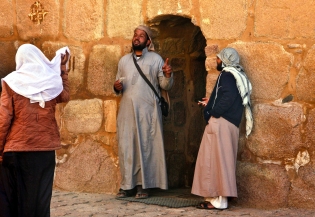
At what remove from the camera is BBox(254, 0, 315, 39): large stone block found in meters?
7.56

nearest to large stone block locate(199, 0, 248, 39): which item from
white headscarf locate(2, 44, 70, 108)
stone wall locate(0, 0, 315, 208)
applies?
stone wall locate(0, 0, 315, 208)

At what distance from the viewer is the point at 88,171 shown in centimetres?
877

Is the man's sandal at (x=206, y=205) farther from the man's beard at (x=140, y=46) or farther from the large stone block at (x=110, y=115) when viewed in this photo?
the man's beard at (x=140, y=46)

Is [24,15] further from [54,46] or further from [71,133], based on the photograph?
[71,133]

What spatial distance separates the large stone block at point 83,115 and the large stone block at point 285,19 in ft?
6.51

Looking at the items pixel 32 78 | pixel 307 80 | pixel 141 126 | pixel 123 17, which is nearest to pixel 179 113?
pixel 141 126

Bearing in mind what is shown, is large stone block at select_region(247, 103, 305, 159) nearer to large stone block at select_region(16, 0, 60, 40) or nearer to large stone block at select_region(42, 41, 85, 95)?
large stone block at select_region(42, 41, 85, 95)

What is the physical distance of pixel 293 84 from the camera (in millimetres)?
7660

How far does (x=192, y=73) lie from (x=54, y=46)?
62.6 inches

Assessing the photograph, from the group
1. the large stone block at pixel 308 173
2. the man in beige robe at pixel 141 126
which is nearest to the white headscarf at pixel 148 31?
the man in beige robe at pixel 141 126

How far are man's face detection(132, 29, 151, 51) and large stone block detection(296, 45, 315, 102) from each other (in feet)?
5.36

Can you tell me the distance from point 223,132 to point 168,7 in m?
1.49

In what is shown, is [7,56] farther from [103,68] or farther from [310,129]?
[310,129]

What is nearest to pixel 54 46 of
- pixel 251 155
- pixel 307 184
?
pixel 251 155
